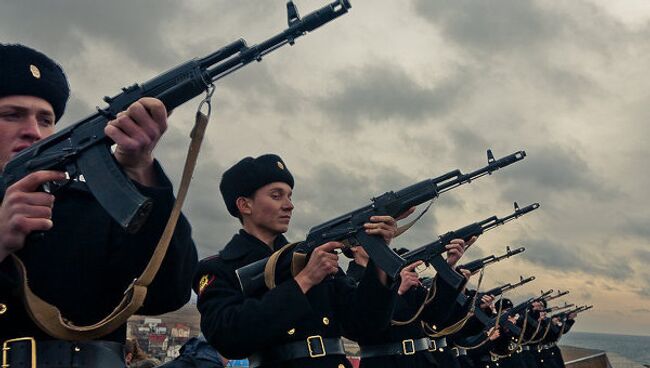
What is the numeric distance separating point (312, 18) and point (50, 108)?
156 centimetres

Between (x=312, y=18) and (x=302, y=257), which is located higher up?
(x=312, y=18)

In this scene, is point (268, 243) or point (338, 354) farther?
point (268, 243)

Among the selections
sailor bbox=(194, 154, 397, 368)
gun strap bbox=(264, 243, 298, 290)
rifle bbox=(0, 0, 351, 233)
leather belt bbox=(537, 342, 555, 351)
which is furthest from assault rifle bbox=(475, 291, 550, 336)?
rifle bbox=(0, 0, 351, 233)

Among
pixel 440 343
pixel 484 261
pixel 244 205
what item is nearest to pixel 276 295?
pixel 244 205

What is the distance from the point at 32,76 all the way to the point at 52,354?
4.92 ft

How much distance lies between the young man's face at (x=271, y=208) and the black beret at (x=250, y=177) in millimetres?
77

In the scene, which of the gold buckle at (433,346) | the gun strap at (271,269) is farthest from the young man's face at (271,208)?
the gold buckle at (433,346)

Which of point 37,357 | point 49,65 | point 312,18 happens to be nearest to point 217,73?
point 312,18

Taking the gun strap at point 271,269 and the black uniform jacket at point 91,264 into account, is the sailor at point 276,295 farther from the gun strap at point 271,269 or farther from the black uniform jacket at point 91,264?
the black uniform jacket at point 91,264

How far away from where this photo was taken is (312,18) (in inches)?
149

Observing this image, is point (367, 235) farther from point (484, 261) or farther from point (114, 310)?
point (484, 261)

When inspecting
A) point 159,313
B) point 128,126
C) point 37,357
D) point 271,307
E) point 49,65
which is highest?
point 49,65

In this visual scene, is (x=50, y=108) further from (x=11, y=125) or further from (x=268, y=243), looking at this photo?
(x=268, y=243)

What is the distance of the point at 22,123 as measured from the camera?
10.2 feet
